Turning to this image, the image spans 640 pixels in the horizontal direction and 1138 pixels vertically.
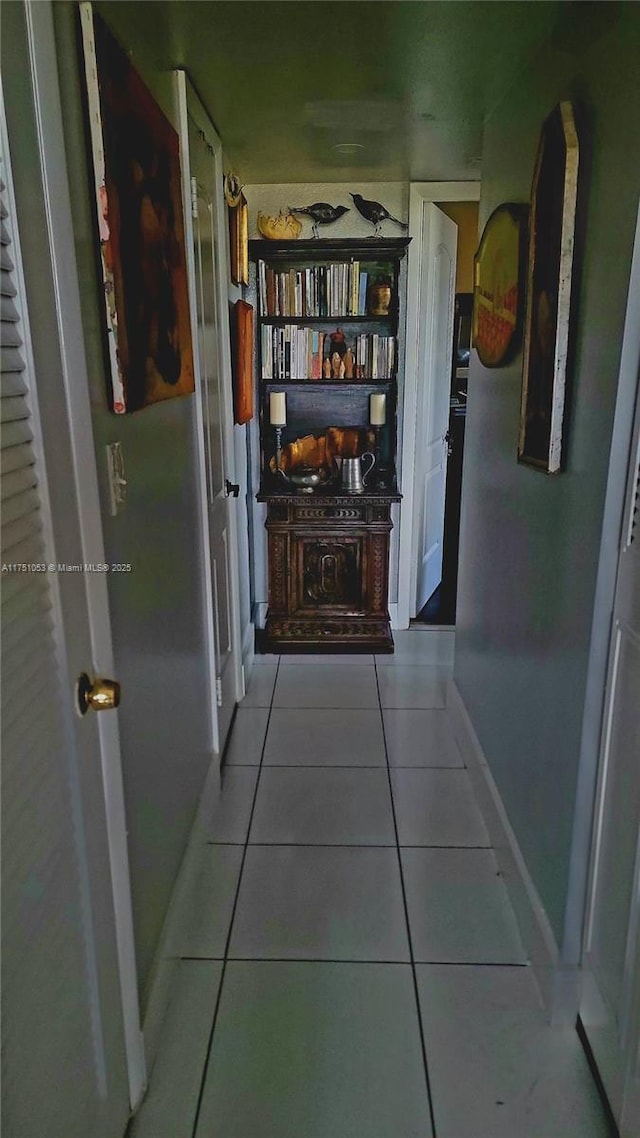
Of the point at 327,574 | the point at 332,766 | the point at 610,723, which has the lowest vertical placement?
the point at 332,766

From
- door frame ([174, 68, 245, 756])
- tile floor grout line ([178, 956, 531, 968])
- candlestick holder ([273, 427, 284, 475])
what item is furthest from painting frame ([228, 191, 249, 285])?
tile floor grout line ([178, 956, 531, 968])

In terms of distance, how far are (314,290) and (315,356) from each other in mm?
313

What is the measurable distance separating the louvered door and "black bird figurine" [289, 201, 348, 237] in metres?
2.93

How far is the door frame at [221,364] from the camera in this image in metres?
1.99

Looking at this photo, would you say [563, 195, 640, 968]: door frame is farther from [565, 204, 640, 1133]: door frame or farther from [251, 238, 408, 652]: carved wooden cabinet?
[251, 238, 408, 652]: carved wooden cabinet

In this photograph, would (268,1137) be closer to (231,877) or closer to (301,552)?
(231,877)

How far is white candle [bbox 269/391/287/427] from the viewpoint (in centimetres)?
360

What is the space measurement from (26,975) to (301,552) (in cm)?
283

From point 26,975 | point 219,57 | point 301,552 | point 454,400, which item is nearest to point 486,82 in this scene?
point 219,57

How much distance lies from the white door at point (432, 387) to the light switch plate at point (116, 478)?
2582mm

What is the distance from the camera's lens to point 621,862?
132 cm

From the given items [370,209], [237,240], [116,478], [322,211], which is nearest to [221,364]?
[237,240]

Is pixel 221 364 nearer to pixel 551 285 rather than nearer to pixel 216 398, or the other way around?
pixel 216 398

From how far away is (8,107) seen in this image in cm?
79
